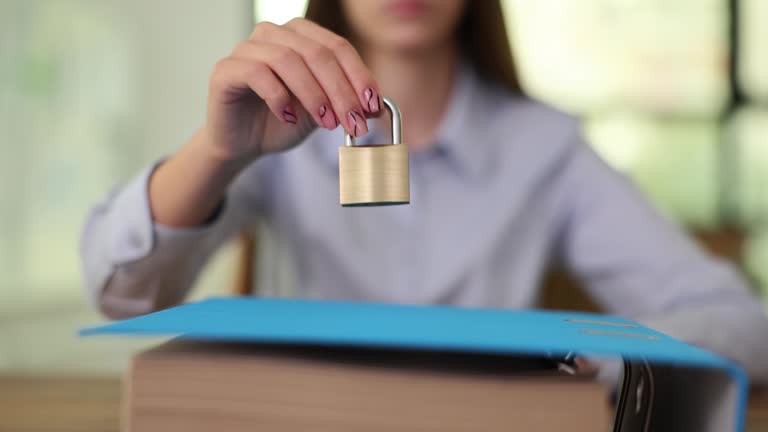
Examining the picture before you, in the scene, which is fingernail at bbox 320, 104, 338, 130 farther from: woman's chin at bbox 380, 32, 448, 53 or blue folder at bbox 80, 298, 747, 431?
woman's chin at bbox 380, 32, 448, 53

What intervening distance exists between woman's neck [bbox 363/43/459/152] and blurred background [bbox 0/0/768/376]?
144cm

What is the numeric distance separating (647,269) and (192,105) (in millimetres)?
2281

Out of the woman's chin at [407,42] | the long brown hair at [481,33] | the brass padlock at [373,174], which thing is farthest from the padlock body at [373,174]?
the long brown hair at [481,33]

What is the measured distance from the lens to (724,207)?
3.13m

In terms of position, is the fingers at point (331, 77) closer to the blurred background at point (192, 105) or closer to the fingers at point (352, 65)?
the fingers at point (352, 65)

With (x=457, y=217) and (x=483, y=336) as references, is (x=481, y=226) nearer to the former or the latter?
(x=457, y=217)

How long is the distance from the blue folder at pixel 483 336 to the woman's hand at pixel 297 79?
0.14 m

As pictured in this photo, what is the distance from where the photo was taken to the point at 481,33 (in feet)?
3.67

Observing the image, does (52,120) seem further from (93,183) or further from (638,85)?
(638,85)

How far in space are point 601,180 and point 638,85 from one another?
2.28 metres

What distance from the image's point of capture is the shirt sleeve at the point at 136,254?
75 centimetres

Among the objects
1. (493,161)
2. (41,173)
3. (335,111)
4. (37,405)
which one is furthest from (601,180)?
(41,173)

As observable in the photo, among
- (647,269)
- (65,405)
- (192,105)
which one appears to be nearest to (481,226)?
(647,269)

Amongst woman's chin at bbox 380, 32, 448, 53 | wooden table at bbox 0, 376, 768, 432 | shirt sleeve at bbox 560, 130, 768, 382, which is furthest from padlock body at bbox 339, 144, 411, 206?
woman's chin at bbox 380, 32, 448, 53
